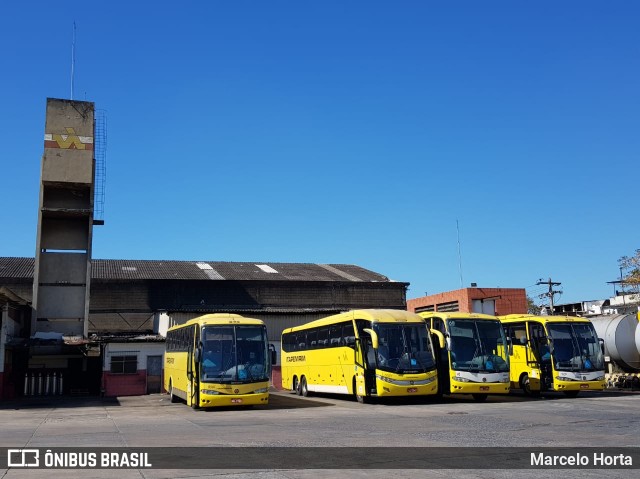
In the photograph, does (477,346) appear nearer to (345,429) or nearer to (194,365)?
(345,429)

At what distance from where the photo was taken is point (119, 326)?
4841 centimetres

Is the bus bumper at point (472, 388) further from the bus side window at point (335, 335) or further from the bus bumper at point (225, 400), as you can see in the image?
the bus bumper at point (225, 400)

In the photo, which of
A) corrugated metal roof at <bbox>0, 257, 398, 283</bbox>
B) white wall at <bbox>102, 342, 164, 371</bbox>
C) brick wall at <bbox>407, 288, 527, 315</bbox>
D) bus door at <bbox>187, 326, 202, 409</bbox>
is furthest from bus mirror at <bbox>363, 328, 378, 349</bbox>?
brick wall at <bbox>407, 288, 527, 315</bbox>

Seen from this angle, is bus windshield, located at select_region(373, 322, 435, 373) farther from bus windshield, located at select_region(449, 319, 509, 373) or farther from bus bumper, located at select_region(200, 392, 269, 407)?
bus bumper, located at select_region(200, 392, 269, 407)

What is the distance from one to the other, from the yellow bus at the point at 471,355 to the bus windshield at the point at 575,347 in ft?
9.04

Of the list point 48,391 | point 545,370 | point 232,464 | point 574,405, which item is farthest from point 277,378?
point 232,464

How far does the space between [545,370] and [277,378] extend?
1835 cm

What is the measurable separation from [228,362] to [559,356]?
13179 mm

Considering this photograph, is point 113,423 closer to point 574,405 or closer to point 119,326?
point 574,405

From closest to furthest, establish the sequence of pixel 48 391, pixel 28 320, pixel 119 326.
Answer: pixel 48 391
pixel 28 320
pixel 119 326

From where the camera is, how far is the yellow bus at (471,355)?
2345 cm

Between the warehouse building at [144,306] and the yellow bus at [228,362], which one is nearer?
the yellow bus at [228,362]

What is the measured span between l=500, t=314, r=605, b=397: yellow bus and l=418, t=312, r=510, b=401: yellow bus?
8.65 feet

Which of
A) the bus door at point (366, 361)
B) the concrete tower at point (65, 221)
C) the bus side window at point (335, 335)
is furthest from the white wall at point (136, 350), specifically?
the bus door at point (366, 361)
